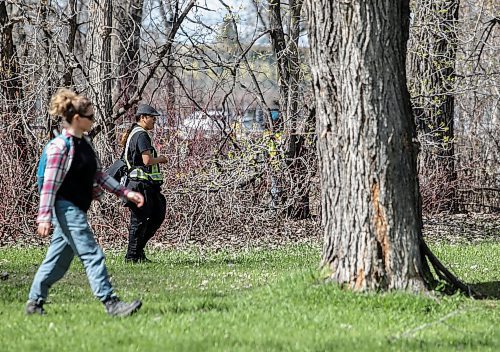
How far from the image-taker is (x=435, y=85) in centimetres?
1775

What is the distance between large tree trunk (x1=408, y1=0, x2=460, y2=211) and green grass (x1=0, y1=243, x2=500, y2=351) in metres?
6.98

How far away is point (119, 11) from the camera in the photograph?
19719 millimetres

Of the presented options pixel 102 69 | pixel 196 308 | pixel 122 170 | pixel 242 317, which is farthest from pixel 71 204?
pixel 102 69

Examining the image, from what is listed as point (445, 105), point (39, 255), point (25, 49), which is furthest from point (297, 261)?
point (445, 105)

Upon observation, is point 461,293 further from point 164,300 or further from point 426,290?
point 164,300

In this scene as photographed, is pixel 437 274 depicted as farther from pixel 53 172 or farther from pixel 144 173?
pixel 144 173

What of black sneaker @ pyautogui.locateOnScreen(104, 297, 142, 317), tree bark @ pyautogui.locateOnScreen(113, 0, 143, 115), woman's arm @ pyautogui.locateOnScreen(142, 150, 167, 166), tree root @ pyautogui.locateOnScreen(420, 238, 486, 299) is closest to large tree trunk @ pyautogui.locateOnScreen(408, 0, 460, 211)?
tree bark @ pyautogui.locateOnScreen(113, 0, 143, 115)

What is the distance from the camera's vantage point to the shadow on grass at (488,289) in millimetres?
9116

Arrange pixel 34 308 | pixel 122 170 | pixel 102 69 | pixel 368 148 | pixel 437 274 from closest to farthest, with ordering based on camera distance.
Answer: pixel 34 308 → pixel 368 148 → pixel 437 274 → pixel 122 170 → pixel 102 69

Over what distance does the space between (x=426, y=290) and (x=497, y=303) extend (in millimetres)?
882

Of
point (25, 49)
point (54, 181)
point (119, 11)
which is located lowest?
point (54, 181)

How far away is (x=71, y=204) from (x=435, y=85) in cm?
1207

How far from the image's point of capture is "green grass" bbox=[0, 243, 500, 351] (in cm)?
618

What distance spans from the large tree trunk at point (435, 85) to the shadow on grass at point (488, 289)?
691 cm
